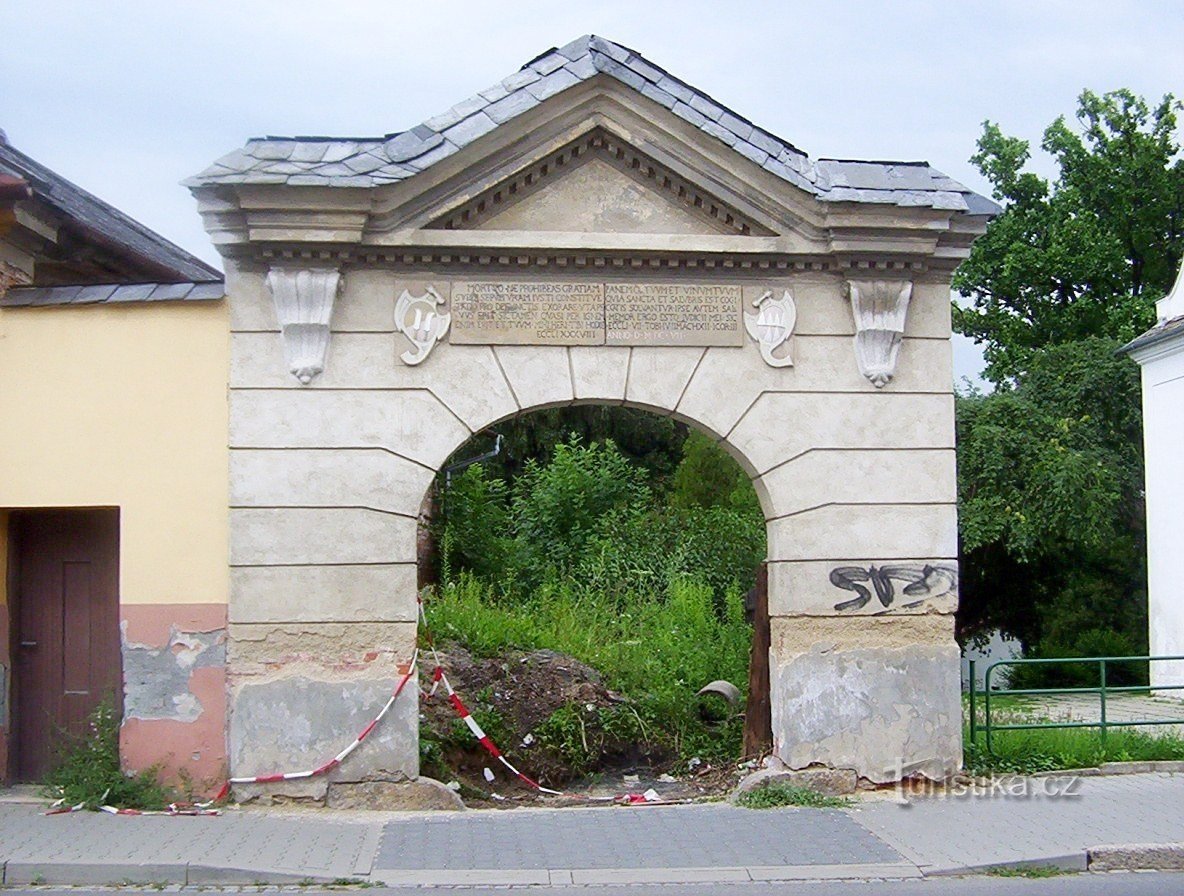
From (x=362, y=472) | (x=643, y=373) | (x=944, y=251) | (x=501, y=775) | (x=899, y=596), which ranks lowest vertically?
(x=501, y=775)

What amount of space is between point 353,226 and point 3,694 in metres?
4.46

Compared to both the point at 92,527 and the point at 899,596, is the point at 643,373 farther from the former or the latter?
the point at 92,527

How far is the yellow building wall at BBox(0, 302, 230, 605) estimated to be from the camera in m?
9.93

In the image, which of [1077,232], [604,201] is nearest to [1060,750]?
[604,201]

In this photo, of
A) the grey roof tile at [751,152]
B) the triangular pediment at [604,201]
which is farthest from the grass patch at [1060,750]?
the grey roof tile at [751,152]

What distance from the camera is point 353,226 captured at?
386 inches

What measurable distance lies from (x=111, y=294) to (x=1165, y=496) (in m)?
15.6

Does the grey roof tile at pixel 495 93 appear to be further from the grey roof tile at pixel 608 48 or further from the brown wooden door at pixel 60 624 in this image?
the brown wooden door at pixel 60 624

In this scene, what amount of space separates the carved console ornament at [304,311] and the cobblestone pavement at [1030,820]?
5.19m

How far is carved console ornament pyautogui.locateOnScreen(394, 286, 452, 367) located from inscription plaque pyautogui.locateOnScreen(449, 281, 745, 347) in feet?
0.38

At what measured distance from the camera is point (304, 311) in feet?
A: 32.6

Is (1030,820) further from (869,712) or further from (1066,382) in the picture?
(1066,382)

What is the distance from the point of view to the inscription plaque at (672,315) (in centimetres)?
1031

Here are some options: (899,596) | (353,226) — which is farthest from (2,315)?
(899,596)
